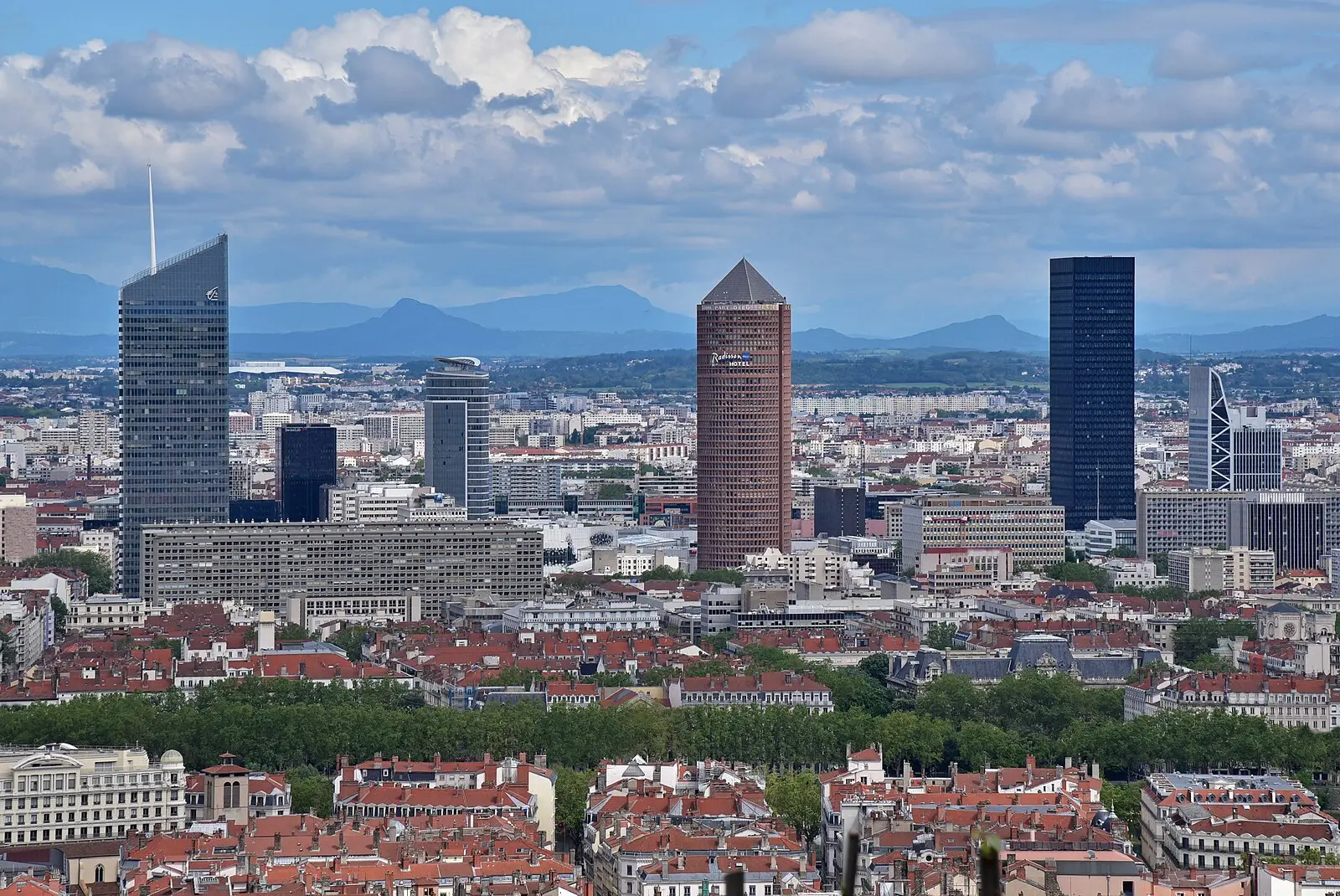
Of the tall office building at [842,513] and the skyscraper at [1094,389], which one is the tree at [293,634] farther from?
the skyscraper at [1094,389]

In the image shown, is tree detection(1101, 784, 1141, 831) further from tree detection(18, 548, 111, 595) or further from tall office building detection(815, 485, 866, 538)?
tall office building detection(815, 485, 866, 538)

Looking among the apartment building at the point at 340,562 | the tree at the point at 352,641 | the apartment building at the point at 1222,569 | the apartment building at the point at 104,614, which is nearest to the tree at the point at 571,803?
the tree at the point at 352,641

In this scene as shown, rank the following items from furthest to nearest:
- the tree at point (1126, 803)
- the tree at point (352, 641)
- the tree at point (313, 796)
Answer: the tree at point (352, 641) < the tree at point (313, 796) < the tree at point (1126, 803)

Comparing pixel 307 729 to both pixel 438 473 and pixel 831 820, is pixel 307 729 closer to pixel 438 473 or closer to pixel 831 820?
pixel 831 820

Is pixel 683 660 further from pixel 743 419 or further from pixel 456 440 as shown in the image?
pixel 456 440

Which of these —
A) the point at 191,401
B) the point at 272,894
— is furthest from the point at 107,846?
the point at 191,401

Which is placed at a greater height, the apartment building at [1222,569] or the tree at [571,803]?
the apartment building at [1222,569]

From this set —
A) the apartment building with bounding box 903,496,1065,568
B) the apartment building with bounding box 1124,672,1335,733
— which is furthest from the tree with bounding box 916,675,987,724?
the apartment building with bounding box 903,496,1065,568
